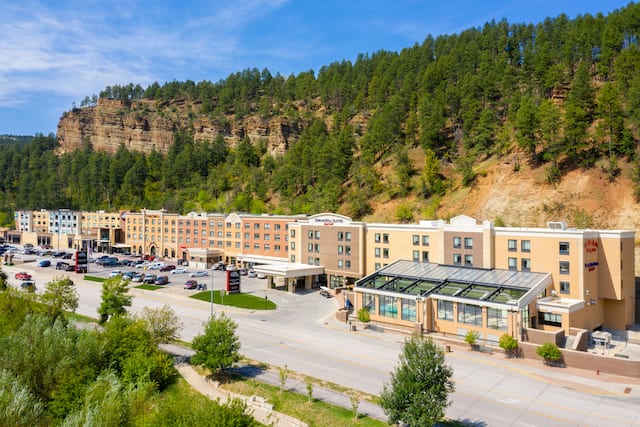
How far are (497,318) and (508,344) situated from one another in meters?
3.81

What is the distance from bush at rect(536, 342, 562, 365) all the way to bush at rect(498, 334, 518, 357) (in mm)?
2024

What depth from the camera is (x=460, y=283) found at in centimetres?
5122

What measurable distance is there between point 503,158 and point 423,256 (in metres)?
43.6

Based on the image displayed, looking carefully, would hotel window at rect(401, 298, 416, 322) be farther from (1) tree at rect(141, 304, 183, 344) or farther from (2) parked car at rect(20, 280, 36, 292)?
(2) parked car at rect(20, 280, 36, 292)

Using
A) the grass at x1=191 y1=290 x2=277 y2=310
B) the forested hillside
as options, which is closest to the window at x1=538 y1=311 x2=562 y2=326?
the grass at x1=191 y1=290 x2=277 y2=310

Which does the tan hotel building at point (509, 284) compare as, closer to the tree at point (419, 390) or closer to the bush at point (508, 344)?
the bush at point (508, 344)

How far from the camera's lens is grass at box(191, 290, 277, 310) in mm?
60719

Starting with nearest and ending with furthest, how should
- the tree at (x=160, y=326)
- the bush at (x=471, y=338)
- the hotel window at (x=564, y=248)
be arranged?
the tree at (x=160, y=326), the bush at (x=471, y=338), the hotel window at (x=564, y=248)

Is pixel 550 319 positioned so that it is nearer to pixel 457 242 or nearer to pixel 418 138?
pixel 457 242

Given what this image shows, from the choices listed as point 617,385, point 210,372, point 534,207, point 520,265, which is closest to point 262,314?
point 210,372

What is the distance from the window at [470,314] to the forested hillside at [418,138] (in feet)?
140

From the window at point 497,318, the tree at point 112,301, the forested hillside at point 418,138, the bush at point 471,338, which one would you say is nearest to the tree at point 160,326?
the tree at point 112,301

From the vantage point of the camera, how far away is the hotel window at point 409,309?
49250mm

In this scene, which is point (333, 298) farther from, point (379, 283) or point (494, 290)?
point (494, 290)
